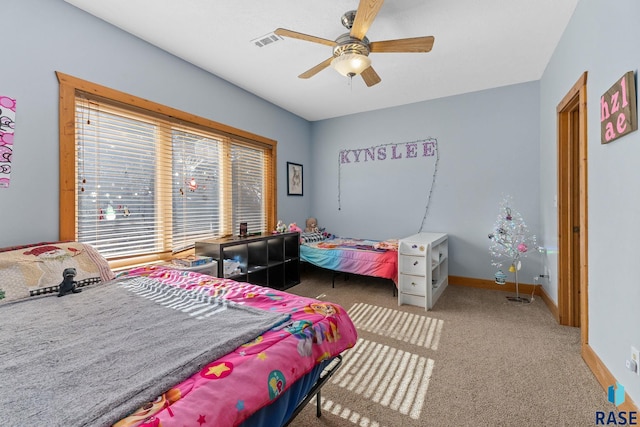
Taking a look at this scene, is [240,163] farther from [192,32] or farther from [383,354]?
[383,354]

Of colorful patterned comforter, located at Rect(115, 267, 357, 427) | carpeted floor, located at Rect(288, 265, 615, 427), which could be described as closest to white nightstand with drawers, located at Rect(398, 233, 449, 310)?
carpeted floor, located at Rect(288, 265, 615, 427)

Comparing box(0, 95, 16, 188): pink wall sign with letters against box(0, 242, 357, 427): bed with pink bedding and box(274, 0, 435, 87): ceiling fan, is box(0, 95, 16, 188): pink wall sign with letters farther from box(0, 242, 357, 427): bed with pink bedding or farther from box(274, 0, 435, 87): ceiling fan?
box(274, 0, 435, 87): ceiling fan

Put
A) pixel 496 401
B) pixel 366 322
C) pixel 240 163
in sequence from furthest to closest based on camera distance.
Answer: pixel 240 163 < pixel 366 322 < pixel 496 401

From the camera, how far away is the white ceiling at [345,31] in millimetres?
2150

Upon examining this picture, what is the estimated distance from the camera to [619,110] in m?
1.51

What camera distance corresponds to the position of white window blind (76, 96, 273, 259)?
2.30 meters

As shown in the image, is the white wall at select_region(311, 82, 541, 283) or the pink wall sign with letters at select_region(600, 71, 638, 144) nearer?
the pink wall sign with letters at select_region(600, 71, 638, 144)

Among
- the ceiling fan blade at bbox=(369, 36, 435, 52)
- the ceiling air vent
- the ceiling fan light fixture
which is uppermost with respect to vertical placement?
the ceiling air vent

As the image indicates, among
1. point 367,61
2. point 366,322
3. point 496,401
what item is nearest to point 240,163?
point 367,61

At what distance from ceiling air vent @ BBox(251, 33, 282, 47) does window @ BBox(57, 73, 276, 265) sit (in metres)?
1.04

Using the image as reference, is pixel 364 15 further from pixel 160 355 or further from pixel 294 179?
pixel 294 179

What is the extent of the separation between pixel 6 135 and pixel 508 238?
4.80 m

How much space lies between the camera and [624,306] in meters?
1.49

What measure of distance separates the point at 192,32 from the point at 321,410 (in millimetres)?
3038
